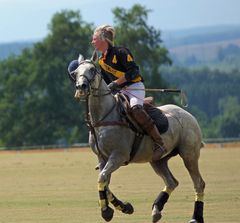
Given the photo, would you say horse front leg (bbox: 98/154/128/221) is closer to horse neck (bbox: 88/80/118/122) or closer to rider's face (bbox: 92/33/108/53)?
horse neck (bbox: 88/80/118/122)

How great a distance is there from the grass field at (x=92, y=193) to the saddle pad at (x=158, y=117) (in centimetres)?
142

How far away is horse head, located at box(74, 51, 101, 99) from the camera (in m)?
15.8

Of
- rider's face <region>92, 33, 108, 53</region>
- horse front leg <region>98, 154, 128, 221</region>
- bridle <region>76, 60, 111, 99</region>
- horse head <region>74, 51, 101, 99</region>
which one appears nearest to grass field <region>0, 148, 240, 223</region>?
horse front leg <region>98, 154, 128, 221</region>

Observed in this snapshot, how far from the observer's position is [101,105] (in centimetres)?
1659

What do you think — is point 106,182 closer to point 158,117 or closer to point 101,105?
point 101,105

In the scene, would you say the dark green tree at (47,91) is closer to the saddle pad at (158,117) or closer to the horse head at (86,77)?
the saddle pad at (158,117)

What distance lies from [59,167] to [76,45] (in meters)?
58.3

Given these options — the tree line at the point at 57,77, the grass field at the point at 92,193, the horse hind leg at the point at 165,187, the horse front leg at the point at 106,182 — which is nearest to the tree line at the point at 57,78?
the tree line at the point at 57,77

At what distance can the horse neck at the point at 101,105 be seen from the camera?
16.5 meters

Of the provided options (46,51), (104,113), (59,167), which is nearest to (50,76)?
Result: (46,51)

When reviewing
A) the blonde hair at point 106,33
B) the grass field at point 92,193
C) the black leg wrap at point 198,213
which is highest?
the blonde hair at point 106,33

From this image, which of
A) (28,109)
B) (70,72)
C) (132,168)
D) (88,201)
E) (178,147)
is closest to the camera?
(70,72)

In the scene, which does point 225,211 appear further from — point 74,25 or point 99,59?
point 74,25

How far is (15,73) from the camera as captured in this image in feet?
330
